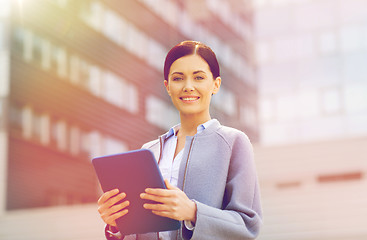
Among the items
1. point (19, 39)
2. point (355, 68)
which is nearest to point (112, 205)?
point (19, 39)

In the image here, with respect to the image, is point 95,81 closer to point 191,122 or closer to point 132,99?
point 132,99

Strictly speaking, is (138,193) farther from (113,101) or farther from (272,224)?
Result: (113,101)

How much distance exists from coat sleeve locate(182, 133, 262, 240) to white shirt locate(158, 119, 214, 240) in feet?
0.40

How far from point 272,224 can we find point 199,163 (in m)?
7.82

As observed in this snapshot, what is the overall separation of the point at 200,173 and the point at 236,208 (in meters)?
0.15

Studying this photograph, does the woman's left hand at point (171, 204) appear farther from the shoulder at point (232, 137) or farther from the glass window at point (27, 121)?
the glass window at point (27, 121)

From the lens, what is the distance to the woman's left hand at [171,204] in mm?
1608

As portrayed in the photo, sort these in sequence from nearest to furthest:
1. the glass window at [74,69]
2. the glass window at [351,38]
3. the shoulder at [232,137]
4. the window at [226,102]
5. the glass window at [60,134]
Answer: the shoulder at [232,137] < the glass window at [60,134] < the glass window at [74,69] < the glass window at [351,38] < the window at [226,102]

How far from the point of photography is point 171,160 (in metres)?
1.92

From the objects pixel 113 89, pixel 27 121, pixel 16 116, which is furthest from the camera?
pixel 113 89

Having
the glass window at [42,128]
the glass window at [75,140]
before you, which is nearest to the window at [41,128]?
the glass window at [42,128]

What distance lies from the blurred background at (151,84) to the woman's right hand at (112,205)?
38.1 ft

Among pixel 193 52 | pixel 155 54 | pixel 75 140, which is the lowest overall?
pixel 193 52

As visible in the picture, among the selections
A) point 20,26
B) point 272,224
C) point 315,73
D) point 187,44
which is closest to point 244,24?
point 315,73
